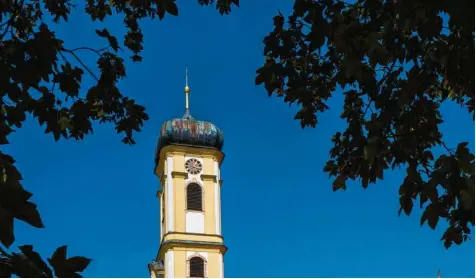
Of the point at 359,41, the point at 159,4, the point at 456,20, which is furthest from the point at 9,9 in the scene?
the point at 456,20

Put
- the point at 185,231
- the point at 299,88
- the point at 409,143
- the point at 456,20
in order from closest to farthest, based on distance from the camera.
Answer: the point at 456,20
the point at 409,143
the point at 299,88
the point at 185,231

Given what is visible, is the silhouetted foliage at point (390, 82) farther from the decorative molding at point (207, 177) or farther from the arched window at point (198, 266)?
the decorative molding at point (207, 177)

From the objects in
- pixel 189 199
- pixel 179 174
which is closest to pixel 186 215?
pixel 189 199

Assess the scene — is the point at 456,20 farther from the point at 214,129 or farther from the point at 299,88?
the point at 214,129

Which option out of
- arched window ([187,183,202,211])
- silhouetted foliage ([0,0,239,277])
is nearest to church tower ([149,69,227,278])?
arched window ([187,183,202,211])

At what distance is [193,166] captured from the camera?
3869 centimetres

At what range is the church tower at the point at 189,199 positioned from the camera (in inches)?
1401

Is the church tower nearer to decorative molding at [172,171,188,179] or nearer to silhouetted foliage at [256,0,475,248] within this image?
decorative molding at [172,171,188,179]

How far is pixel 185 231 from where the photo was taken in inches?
1431

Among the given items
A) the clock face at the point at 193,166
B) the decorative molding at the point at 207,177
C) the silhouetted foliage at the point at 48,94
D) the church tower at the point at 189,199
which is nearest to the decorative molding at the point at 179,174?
the church tower at the point at 189,199

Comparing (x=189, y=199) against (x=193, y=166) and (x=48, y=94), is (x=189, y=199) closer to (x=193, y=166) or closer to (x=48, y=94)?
(x=193, y=166)

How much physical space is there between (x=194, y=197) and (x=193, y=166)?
1792mm

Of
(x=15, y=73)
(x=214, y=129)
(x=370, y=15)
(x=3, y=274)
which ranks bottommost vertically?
(x=3, y=274)

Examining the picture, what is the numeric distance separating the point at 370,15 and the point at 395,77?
1.53 ft
